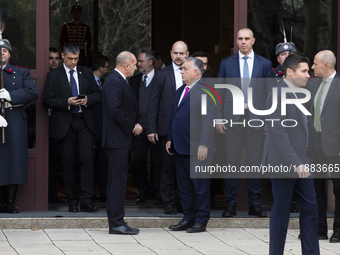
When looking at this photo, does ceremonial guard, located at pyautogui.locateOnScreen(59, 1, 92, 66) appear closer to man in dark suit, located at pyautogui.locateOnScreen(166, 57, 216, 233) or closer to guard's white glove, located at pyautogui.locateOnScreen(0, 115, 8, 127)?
guard's white glove, located at pyautogui.locateOnScreen(0, 115, 8, 127)

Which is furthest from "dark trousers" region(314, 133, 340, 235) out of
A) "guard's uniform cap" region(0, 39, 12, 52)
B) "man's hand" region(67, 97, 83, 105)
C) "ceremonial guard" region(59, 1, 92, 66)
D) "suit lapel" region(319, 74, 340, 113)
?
"ceremonial guard" region(59, 1, 92, 66)

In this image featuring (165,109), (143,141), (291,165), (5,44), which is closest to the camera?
(291,165)

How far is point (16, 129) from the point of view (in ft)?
23.3

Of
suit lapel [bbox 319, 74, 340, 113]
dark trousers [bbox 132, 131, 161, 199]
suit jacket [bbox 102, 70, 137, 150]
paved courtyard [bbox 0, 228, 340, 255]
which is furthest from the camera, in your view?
dark trousers [bbox 132, 131, 161, 199]

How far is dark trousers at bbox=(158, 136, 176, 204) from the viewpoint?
7.45 meters

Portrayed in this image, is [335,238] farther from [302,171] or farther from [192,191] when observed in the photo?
[302,171]

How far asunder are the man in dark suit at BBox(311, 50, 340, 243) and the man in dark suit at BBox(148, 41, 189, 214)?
1725 millimetres

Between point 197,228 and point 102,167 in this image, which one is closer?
point 197,228

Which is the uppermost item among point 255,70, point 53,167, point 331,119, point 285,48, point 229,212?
point 285,48

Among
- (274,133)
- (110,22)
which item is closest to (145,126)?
(274,133)

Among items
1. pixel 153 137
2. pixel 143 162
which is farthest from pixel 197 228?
pixel 143 162

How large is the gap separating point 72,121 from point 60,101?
301 millimetres

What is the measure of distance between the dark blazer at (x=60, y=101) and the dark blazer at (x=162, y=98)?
2.14 feet

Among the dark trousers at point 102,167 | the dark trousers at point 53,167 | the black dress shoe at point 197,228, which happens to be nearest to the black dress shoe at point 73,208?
the dark trousers at point 53,167
